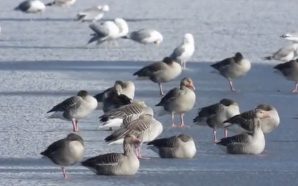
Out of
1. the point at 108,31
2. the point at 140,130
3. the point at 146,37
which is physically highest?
the point at 108,31

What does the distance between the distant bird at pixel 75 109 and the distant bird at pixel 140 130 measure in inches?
44.4

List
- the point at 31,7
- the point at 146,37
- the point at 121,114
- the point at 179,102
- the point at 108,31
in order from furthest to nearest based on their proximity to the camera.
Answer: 1. the point at 31,7
2. the point at 108,31
3. the point at 146,37
4. the point at 179,102
5. the point at 121,114

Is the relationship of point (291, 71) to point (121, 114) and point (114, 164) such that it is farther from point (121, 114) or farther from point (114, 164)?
point (114, 164)

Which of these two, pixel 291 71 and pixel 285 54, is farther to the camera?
pixel 285 54

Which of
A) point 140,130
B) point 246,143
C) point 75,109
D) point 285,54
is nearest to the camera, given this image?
point 246,143

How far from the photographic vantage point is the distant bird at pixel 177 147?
10984 mm

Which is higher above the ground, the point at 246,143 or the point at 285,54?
the point at 285,54

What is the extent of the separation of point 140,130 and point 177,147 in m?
0.70

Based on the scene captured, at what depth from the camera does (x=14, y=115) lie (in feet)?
45.8

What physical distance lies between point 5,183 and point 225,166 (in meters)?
2.10

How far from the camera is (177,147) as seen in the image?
10984mm

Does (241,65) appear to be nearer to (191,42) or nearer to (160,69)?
(160,69)

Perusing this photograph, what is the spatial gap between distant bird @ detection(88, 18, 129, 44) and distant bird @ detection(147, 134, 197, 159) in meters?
12.9

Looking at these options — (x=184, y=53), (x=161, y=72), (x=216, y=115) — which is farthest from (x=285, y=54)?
(x=216, y=115)
